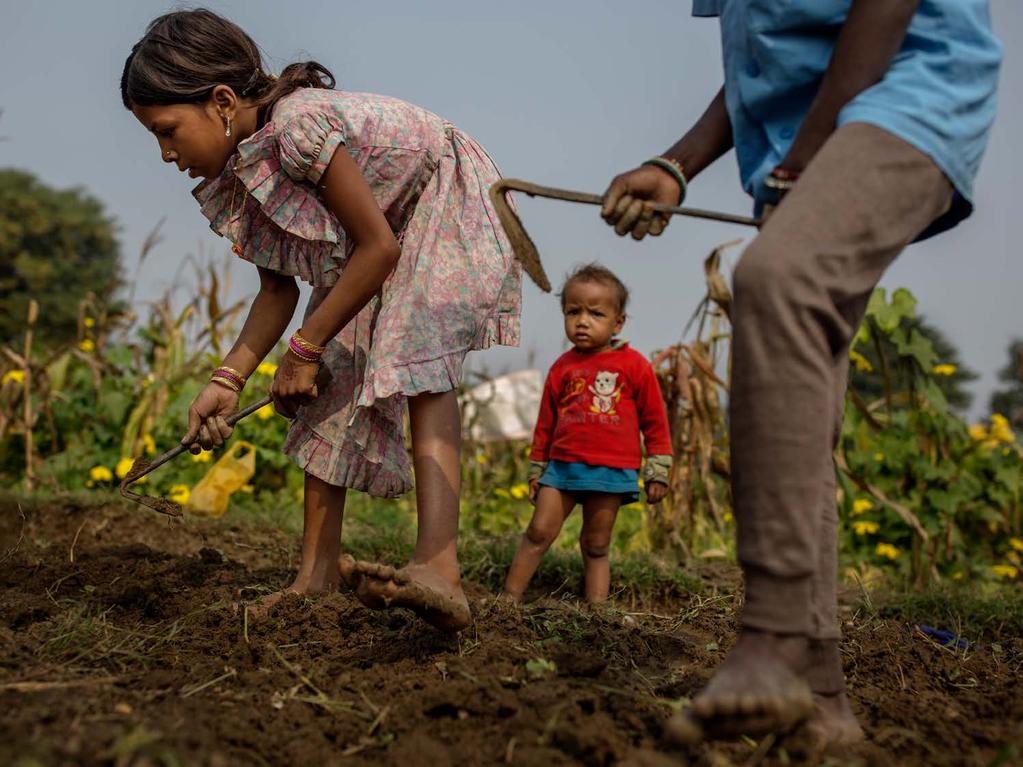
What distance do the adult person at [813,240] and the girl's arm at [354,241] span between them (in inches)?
31.6

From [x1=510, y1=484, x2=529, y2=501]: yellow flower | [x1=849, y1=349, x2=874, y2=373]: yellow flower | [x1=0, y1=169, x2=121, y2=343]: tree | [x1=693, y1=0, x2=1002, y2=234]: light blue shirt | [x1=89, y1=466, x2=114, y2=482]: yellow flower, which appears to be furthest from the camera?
[x1=0, y1=169, x2=121, y2=343]: tree

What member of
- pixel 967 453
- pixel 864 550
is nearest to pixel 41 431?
pixel 864 550

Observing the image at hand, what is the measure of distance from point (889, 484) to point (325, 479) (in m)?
3.80

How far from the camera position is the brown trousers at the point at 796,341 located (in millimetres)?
1620

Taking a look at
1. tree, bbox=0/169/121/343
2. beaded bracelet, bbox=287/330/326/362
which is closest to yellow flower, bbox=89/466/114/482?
beaded bracelet, bbox=287/330/326/362

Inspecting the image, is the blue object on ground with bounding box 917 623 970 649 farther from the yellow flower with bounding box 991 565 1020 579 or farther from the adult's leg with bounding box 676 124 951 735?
the yellow flower with bounding box 991 565 1020 579

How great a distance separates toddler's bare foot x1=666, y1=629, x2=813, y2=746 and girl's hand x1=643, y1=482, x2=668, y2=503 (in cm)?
234

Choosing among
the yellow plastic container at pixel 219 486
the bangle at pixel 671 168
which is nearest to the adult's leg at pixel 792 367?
the bangle at pixel 671 168

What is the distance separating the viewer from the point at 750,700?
1.48m

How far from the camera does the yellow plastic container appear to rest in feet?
17.0

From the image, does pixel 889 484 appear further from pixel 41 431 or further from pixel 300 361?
pixel 41 431

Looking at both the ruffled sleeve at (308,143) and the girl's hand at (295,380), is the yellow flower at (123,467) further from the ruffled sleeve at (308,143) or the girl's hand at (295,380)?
the ruffled sleeve at (308,143)

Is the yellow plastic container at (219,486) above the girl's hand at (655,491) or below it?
below

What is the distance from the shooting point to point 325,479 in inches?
120
